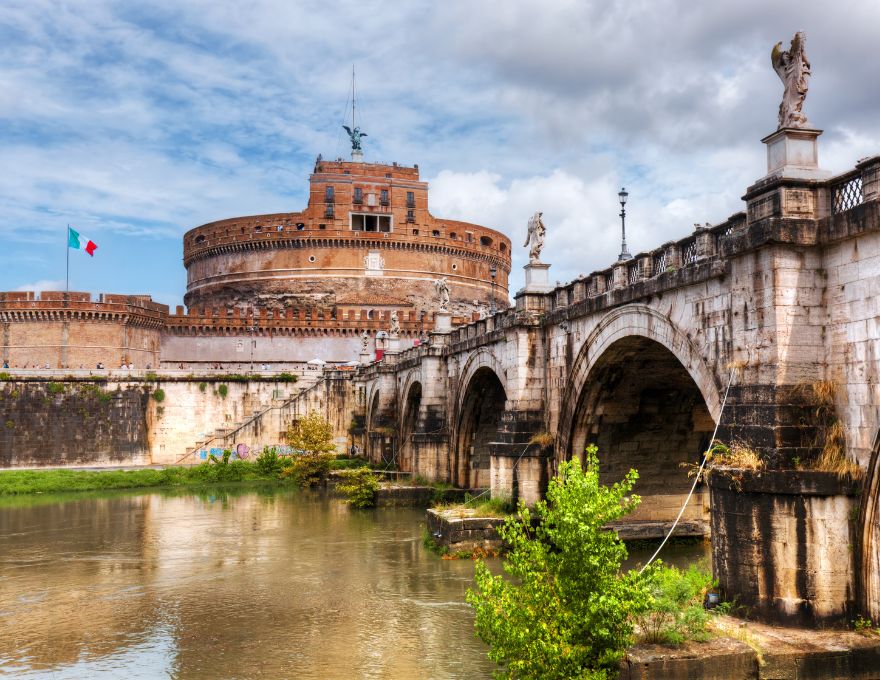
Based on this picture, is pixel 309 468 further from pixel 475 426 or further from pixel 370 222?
pixel 370 222

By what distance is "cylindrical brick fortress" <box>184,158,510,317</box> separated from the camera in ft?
242

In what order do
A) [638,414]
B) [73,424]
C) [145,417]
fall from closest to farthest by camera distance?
[638,414] < [73,424] < [145,417]

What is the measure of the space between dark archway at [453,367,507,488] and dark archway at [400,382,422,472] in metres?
7.47

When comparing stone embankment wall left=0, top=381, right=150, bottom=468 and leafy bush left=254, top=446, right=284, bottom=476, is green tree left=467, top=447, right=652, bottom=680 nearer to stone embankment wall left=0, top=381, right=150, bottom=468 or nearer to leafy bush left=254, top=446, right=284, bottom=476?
leafy bush left=254, top=446, right=284, bottom=476

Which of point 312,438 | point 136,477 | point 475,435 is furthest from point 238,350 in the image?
point 475,435

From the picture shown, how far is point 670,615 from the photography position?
968 centimetres

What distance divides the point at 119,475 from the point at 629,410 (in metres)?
29.4

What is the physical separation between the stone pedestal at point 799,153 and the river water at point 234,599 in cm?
832

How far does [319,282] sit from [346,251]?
3.81 m

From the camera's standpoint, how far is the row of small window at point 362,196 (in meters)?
75.2

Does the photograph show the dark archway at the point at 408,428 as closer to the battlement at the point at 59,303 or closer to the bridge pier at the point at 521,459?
the bridge pier at the point at 521,459

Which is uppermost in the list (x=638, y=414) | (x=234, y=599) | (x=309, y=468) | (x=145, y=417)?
(x=638, y=414)

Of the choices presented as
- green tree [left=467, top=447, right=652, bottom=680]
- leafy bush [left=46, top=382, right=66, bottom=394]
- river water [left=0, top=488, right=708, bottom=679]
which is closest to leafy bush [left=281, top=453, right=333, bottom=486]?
river water [left=0, top=488, right=708, bottom=679]

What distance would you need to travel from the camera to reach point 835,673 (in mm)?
9094
